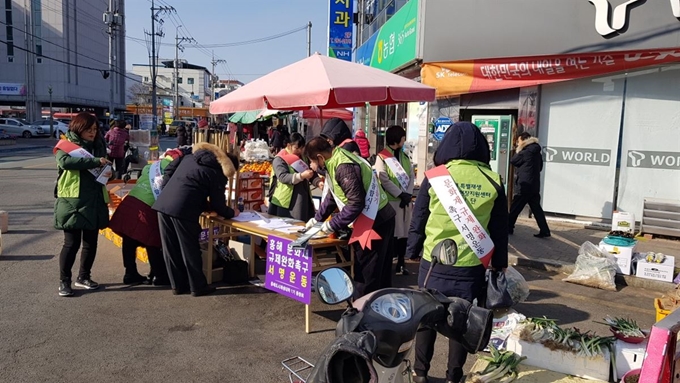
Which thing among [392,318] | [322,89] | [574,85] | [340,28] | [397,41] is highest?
[340,28]

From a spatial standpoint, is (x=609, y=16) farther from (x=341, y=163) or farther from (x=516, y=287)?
(x=341, y=163)

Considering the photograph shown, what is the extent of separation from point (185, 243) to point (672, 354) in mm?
4470

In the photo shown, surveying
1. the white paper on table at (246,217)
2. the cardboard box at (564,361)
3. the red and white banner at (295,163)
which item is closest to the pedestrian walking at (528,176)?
the red and white banner at (295,163)

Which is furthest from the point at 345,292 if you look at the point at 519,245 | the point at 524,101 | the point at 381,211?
the point at 524,101

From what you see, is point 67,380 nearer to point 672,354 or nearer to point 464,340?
point 464,340

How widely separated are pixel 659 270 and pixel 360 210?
4192 millimetres

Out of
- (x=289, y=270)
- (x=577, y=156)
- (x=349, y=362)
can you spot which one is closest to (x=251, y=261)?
(x=289, y=270)

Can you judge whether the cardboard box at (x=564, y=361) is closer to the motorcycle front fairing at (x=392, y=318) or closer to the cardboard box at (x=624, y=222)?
the motorcycle front fairing at (x=392, y=318)

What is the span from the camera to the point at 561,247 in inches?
313

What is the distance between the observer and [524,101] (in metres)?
9.85

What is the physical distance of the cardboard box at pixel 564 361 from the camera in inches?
138

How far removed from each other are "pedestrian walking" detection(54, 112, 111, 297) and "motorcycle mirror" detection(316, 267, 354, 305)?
394cm

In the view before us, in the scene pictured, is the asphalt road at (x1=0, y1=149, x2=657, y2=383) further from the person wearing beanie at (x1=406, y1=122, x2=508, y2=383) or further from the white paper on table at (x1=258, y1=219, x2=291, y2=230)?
the person wearing beanie at (x1=406, y1=122, x2=508, y2=383)

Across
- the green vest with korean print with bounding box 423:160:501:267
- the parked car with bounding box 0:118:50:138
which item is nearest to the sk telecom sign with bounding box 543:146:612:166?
the green vest with korean print with bounding box 423:160:501:267
